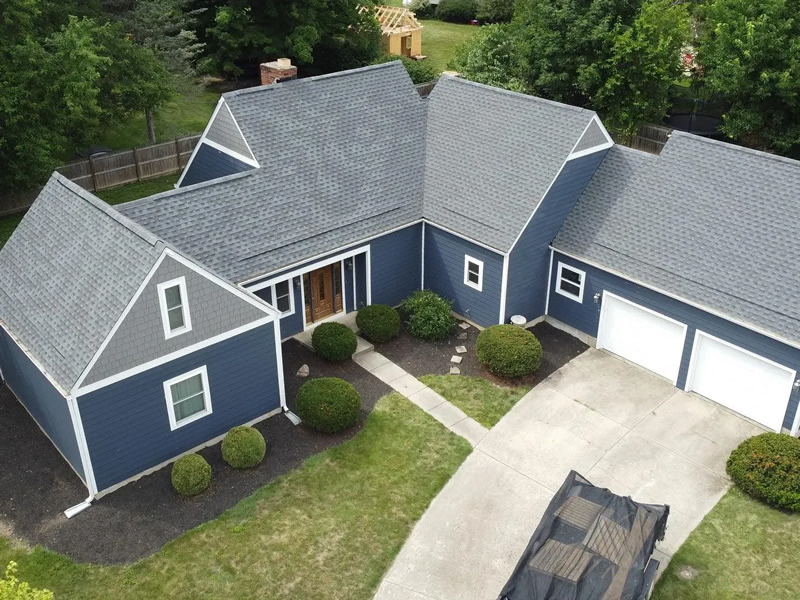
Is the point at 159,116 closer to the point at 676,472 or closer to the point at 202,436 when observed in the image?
the point at 202,436

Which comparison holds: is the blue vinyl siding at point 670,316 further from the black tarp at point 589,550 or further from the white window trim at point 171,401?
the white window trim at point 171,401

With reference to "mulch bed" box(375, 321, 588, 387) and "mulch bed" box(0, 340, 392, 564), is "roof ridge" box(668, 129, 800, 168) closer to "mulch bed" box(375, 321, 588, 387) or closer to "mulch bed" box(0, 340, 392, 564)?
"mulch bed" box(375, 321, 588, 387)

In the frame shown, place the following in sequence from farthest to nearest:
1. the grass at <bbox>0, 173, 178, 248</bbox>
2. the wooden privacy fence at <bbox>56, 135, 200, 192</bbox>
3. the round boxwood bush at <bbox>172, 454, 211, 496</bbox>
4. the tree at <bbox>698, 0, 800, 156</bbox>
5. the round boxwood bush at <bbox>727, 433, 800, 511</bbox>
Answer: the tree at <bbox>698, 0, 800, 156</bbox> → the wooden privacy fence at <bbox>56, 135, 200, 192</bbox> → the grass at <bbox>0, 173, 178, 248</bbox> → the round boxwood bush at <bbox>727, 433, 800, 511</bbox> → the round boxwood bush at <bbox>172, 454, 211, 496</bbox>

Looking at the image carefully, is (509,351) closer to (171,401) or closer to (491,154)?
(491,154)

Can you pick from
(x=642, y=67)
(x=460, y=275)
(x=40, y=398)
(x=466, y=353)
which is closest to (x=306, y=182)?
(x=460, y=275)

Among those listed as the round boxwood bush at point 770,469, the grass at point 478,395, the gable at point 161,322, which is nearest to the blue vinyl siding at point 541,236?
the grass at point 478,395

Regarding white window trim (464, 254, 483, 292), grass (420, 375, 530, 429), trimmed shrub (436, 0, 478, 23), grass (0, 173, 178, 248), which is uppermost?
trimmed shrub (436, 0, 478, 23)

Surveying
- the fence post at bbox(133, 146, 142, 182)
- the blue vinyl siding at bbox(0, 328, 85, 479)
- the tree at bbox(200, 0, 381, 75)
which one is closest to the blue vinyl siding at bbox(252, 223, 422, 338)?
the blue vinyl siding at bbox(0, 328, 85, 479)
